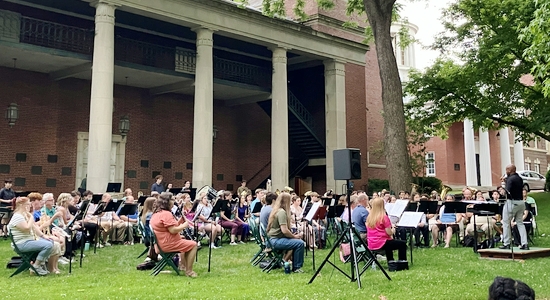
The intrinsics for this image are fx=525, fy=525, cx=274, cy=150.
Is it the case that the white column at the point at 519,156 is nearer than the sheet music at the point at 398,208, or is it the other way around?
the sheet music at the point at 398,208

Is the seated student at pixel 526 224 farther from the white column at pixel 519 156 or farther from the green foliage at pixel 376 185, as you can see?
the white column at pixel 519 156

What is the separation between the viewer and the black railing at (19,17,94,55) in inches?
826

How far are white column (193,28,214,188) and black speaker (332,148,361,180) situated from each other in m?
12.9

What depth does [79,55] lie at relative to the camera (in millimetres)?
20750

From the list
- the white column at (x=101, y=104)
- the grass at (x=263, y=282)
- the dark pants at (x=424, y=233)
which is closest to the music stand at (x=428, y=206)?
the dark pants at (x=424, y=233)

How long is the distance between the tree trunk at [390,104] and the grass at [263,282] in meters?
6.23

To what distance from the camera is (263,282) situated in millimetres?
9070

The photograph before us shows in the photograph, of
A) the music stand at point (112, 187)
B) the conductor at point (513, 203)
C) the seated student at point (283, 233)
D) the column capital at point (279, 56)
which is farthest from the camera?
the column capital at point (279, 56)

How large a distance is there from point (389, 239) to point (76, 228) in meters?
7.07

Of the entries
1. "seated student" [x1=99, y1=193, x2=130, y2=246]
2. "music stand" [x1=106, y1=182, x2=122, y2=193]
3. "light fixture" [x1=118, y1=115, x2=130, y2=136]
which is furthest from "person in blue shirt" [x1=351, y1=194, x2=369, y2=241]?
"light fixture" [x1=118, y1=115, x2=130, y2=136]

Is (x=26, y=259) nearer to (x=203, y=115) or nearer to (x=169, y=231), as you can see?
(x=169, y=231)

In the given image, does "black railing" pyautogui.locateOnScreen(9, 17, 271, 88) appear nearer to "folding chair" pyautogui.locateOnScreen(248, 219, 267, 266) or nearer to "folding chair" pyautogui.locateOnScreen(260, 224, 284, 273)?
"folding chair" pyautogui.locateOnScreen(248, 219, 267, 266)

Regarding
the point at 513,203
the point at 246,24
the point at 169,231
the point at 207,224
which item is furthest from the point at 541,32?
the point at 246,24

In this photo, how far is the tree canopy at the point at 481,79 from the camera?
22.9m
